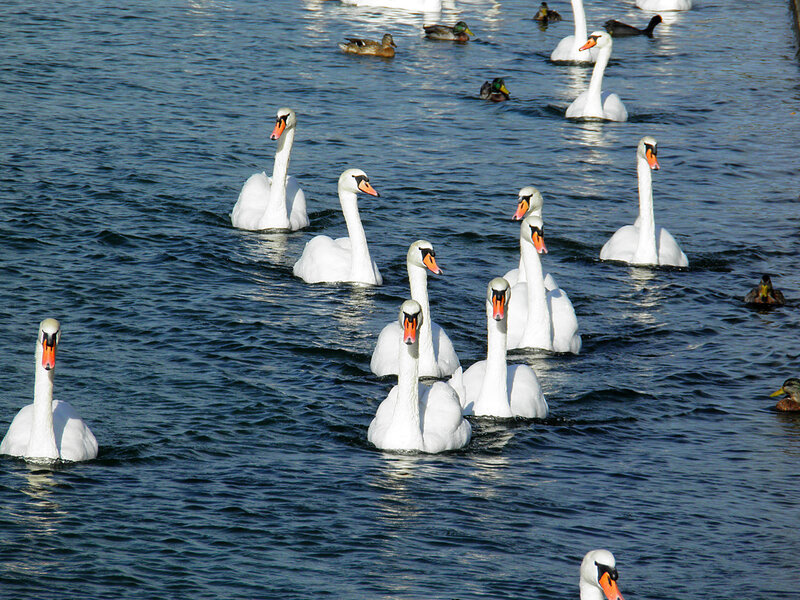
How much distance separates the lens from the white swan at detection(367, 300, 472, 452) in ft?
37.8

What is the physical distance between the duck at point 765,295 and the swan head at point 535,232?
3243 mm

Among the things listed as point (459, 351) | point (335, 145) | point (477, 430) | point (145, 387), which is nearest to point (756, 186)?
point (335, 145)

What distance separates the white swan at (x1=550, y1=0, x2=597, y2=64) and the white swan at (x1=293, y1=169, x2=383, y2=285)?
45.5 ft

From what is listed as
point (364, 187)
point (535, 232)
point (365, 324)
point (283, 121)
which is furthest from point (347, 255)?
point (283, 121)

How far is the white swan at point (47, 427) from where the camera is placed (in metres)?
10.9

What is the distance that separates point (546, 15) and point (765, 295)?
19891 millimetres

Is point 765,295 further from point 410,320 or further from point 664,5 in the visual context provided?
point 664,5

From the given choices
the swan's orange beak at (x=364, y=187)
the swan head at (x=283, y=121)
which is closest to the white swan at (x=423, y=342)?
the swan's orange beak at (x=364, y=187)

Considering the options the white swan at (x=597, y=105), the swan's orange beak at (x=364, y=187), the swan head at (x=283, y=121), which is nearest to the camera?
the swan's orange beak at (x=364, y=187)

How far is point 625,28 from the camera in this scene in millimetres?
32469

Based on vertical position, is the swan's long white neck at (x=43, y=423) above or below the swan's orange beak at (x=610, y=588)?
above

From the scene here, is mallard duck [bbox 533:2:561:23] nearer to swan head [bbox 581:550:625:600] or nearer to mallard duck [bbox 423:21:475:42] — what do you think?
mallard duck [bbox 423:21:475:42]

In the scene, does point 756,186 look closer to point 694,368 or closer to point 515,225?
point 515,225

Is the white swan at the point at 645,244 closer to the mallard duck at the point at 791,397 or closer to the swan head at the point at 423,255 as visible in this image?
the mallard duck at the point at 791,397
